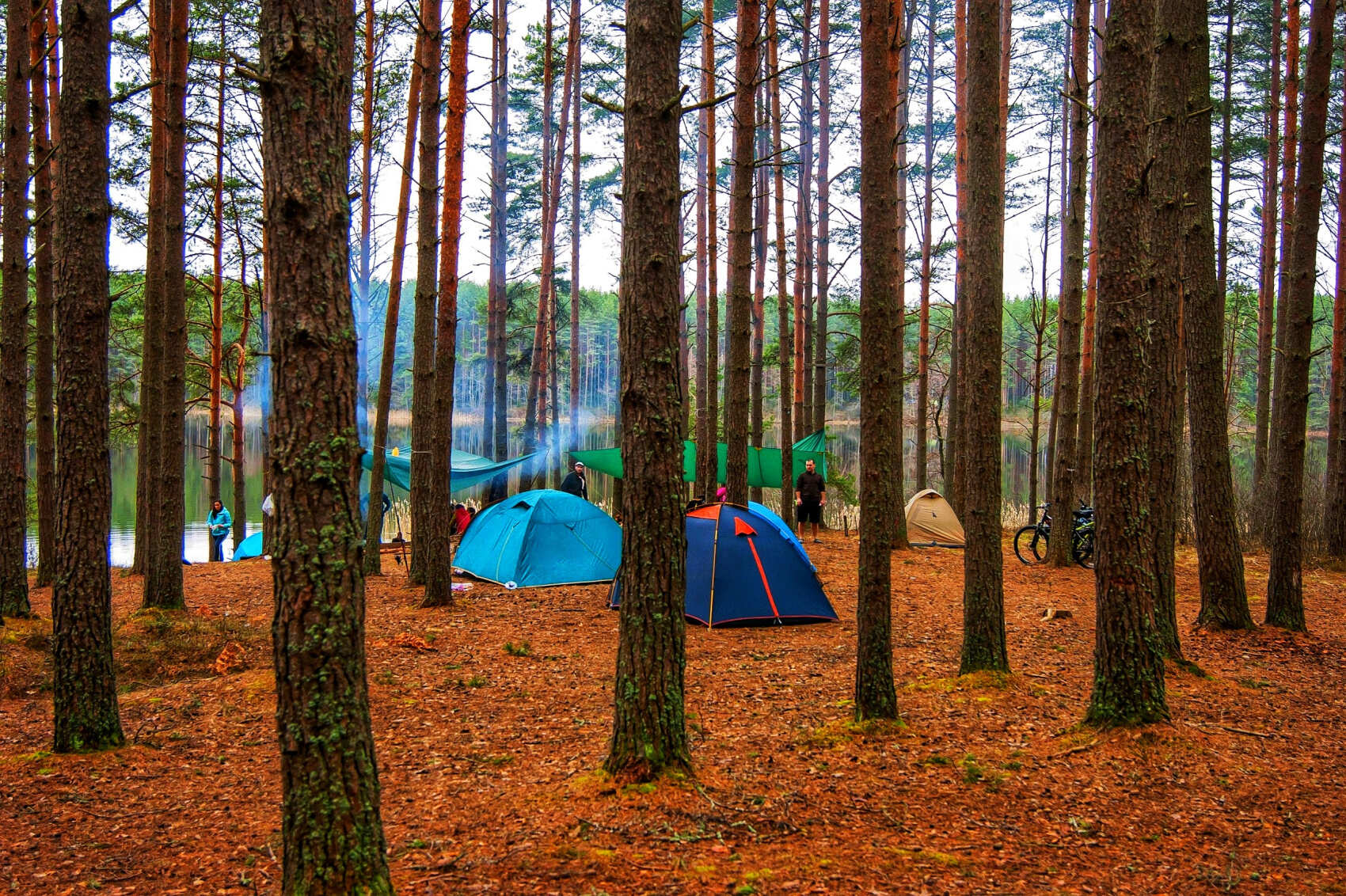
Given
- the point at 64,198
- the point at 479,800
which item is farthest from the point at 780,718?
the point at 64,198

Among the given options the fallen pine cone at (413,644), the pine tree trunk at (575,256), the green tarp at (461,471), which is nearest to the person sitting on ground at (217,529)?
the green tarp at (461,471)

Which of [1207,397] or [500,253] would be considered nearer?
[1207,397]

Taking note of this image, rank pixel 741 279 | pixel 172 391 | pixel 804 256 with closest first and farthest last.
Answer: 1. pixel 172 391
2. pixel 741 279
3. pixel 804 256

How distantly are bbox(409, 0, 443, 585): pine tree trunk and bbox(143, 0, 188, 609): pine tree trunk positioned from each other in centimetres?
181

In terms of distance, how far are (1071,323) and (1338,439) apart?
11.1 ft

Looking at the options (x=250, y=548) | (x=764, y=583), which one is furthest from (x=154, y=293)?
(x=250, y=548)

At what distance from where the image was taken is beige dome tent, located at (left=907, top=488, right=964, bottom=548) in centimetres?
1272

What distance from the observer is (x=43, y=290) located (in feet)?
23.2

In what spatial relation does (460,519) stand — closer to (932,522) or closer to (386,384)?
(386,384)

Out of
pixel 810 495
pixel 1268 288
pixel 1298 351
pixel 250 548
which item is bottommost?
pixel 250 548

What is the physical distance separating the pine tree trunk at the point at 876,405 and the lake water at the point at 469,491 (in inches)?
238

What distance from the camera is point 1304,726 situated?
4.17 meters

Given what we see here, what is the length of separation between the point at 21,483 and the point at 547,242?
1056cm

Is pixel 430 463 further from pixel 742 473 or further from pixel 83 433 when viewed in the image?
pixel 83 433
